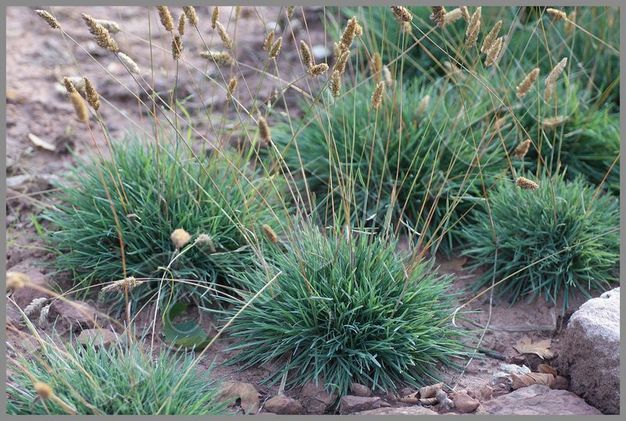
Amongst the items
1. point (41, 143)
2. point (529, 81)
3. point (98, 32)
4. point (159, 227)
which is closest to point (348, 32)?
point (529, 81)

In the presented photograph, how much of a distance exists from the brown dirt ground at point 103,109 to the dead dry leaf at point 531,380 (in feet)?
0.35

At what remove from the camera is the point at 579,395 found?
3025 millimetres

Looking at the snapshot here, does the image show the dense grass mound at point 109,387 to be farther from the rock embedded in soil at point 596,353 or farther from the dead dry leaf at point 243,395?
the rock embedded in soil at point 596,353

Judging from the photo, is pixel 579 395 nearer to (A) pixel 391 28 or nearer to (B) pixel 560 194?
(B) pixel 560 194

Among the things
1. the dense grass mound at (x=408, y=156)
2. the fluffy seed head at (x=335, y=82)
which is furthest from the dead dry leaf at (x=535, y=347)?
the fluffy seed head at (x=335, y=82)

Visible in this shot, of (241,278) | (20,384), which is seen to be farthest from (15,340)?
(241,278)

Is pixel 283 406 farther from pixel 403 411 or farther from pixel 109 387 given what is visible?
pixel 109 387

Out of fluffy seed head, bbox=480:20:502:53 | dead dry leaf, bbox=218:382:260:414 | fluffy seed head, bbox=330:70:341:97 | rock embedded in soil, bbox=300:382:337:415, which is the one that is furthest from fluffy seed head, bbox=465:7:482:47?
dead dry leaf, bbox=218:382:260:414

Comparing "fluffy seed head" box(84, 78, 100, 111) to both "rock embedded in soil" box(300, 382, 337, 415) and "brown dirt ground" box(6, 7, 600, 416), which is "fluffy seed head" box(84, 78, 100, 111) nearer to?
"brown dirt ground" box(6, 7, 600, 416)

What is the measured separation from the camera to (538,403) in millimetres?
2902

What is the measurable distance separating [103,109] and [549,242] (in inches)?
101

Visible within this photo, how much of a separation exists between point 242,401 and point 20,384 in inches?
29.6

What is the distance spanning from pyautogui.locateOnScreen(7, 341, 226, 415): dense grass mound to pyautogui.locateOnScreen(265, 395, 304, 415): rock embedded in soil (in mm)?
183

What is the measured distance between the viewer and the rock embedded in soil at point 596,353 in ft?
9.48
